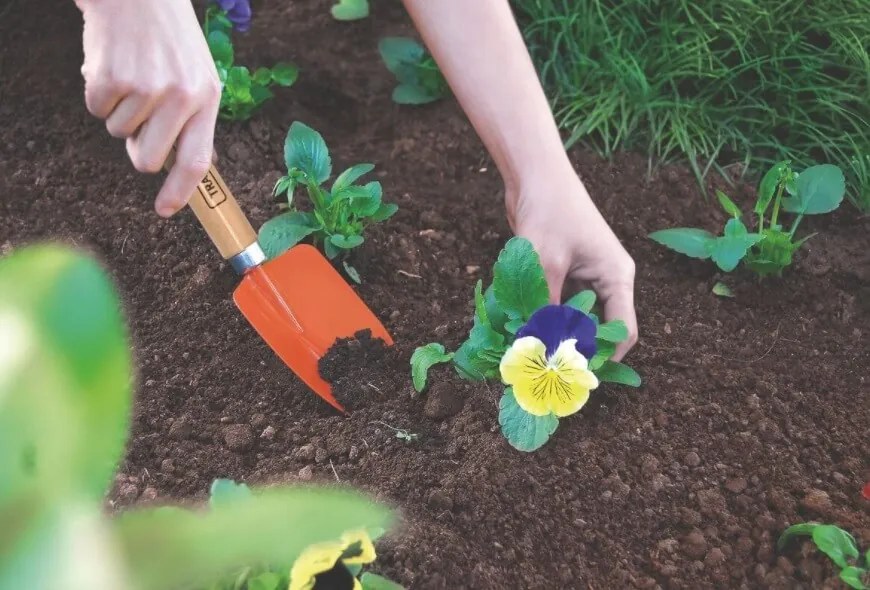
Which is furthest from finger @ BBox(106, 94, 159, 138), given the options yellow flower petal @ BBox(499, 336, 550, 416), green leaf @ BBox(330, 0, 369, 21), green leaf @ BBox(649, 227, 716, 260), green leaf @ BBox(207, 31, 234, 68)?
green leaf @ BBox(330, 0, 369, 21)

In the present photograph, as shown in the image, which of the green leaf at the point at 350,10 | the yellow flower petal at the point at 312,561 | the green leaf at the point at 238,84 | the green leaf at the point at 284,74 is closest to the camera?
the yellow flower petal at the point at 312,561

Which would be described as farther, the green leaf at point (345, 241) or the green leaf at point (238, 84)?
the green leaf at point (238, 84)

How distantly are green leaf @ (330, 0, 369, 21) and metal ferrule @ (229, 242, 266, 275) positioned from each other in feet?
3.01

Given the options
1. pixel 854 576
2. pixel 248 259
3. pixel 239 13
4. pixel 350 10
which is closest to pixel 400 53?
pixel 350 10

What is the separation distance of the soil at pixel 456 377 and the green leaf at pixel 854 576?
0.24 feet

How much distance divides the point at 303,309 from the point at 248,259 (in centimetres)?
13

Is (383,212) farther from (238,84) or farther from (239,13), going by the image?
(239,13)

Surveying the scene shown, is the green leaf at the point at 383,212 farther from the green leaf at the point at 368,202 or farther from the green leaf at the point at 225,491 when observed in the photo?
the green leaf at the point at 225,491

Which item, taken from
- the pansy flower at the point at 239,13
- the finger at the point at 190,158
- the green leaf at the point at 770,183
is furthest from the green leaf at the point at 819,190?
the pansy flower at the point at 239,13

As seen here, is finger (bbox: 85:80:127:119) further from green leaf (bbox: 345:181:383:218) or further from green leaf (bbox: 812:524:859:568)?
green leaf (bbox: 812:524:859:568)

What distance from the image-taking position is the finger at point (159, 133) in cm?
113

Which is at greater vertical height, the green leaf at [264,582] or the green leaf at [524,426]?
the green leaf at [264,582]

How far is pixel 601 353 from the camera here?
4.34 ft

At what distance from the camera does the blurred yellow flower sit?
118 cm
